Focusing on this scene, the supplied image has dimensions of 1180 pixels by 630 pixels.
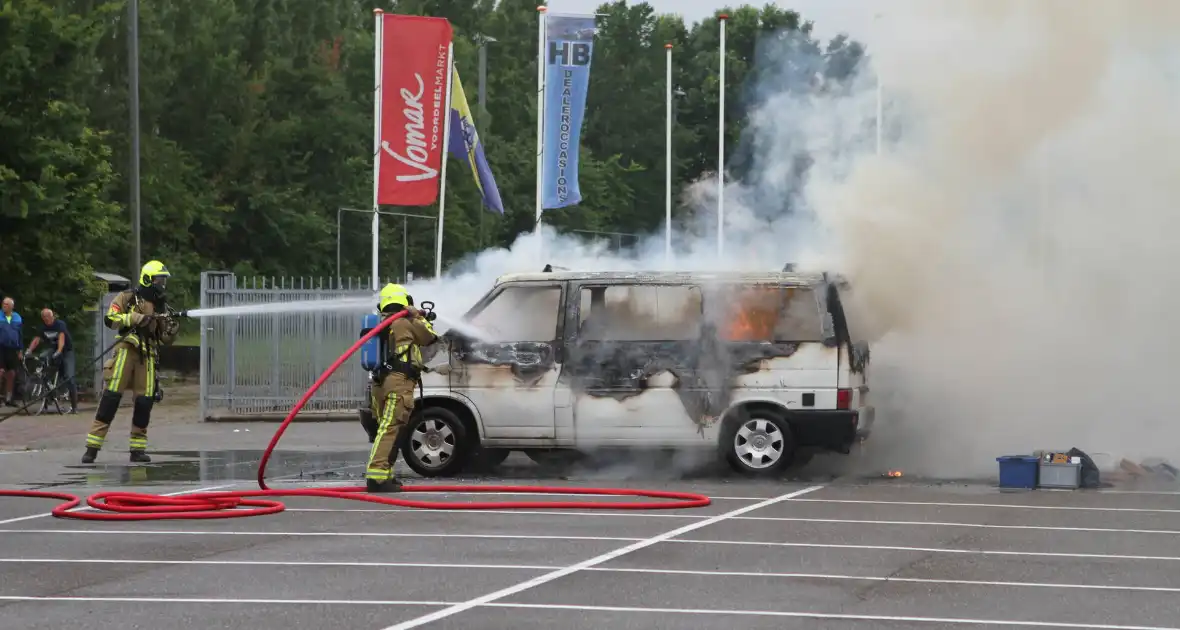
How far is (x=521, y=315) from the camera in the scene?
47.4 feet

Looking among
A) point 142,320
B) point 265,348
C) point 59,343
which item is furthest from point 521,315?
point 59,343

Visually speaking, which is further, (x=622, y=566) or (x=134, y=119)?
(x=134, y=119)

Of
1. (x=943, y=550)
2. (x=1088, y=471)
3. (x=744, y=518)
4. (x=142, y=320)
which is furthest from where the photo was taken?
(x=142, y=320)

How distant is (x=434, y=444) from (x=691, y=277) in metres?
2.64

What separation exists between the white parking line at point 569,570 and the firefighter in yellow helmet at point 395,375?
2965 mm

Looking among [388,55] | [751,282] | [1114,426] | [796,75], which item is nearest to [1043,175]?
[1114,426]

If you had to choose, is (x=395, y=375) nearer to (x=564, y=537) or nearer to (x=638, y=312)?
(x=638, y=312)

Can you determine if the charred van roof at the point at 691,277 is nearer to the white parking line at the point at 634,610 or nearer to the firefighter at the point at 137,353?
the firefighter at the point at 137,353

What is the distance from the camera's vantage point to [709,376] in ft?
46.7

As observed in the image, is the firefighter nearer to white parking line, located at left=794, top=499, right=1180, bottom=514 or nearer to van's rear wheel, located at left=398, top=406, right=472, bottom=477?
van's rear wheel, located at left=398, top=406, right=472, bottom=477

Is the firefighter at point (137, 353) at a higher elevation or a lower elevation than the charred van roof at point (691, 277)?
lower

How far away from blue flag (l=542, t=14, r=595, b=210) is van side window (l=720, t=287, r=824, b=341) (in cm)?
1392

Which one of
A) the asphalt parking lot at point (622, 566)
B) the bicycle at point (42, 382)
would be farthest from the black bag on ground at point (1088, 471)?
the bicycle at point (42, 382)

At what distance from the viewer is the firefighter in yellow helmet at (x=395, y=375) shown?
1339cm
